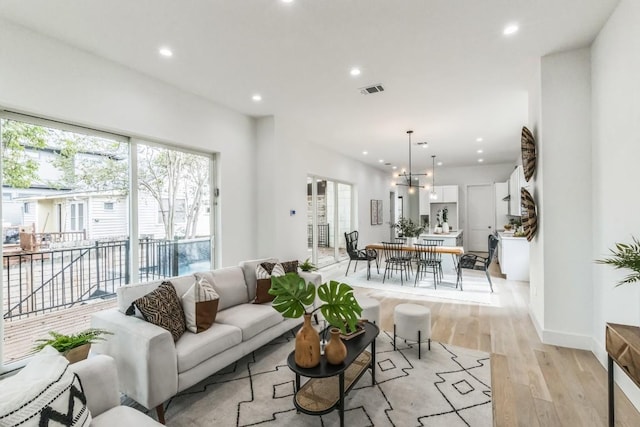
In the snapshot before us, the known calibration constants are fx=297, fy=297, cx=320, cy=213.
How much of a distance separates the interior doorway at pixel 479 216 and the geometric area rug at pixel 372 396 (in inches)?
312

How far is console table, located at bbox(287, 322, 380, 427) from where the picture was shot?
1.93 meters

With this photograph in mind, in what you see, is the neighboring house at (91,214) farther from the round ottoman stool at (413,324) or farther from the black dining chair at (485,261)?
the black dining chair at (485,261)

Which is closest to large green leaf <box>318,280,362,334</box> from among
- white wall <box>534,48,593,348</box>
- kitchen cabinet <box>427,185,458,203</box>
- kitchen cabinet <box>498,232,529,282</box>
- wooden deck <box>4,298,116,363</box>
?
white wall <box>534,48,593,348</box>

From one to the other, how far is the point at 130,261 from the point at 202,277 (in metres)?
1.20

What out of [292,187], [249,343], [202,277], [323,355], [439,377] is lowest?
[439,377]

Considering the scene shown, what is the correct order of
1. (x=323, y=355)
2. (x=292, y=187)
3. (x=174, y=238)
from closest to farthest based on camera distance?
(x=323, y=355) → (x=174, y=238) → (x=292, y=187)

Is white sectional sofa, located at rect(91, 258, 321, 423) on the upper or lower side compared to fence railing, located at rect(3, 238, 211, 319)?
lower

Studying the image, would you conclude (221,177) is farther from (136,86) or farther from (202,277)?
(202,277)

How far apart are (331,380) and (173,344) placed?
1.23m

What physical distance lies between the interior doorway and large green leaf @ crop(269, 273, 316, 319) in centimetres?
952

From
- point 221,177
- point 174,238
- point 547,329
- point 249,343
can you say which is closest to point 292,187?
point 221,177

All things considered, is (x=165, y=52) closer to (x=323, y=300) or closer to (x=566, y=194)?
(x=323, y=300)

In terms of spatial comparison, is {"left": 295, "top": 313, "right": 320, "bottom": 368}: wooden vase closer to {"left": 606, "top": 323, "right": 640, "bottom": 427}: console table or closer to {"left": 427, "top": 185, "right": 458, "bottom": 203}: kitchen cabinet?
{"left": 606, "top": 323, "right": 640, "bottom": 427}: console table

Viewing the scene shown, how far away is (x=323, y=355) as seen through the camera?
6.93ft
